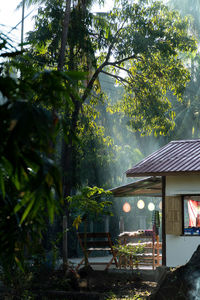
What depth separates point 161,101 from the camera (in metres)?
18.0

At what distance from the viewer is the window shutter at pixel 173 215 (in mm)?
12414

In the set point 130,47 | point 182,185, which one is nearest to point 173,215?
point 182,185

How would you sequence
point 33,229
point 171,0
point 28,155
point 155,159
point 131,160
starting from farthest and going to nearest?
point 171,0 → point 131,160 → point 155,159 → point 33,229 → point 28,155

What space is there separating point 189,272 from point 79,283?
133 inches

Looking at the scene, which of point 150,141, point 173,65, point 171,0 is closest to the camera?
point 173,65

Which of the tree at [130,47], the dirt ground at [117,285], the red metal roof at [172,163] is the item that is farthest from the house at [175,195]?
the tree at [130,47]

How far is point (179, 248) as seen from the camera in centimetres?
1238

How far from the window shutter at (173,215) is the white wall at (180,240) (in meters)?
0.14

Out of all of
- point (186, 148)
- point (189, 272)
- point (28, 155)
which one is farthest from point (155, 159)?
point (28, 155)

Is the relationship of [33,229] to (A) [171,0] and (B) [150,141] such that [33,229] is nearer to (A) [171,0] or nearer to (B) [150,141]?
(B) [150,141]

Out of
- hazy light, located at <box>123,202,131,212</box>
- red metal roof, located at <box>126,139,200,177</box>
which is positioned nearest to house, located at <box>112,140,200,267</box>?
red metal roof, located at <box>126,139,200,177</box>

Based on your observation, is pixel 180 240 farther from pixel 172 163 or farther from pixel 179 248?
pixel 172 163

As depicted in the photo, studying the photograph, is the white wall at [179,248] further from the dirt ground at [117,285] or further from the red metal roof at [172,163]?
the red metal roof at [172,163]

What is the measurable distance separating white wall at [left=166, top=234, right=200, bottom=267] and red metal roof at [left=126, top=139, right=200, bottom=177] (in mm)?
1622
